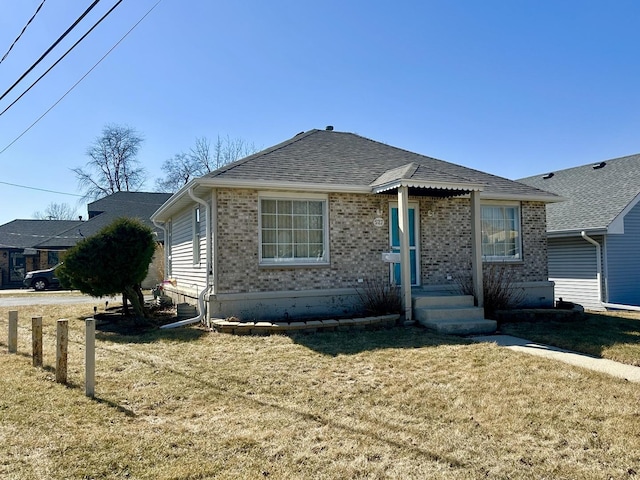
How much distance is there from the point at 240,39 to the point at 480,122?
10.7 meters

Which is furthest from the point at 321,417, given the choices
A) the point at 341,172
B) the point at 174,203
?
the point at 174,203

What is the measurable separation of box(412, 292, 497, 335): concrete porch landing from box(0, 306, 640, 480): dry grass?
1650 mm

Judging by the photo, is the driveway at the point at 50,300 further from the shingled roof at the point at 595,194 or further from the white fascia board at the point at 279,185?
the shingled roof at the point at 595,194

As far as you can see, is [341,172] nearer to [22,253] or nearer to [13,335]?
[13,335]

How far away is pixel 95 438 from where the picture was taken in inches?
149

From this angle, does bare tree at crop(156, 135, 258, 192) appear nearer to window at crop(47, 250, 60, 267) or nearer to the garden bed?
window at crop(47, 250, 60, 267)

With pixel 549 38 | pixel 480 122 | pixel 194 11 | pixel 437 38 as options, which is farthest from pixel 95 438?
pixel 480 122

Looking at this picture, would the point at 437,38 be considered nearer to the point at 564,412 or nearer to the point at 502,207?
the point at 502,207

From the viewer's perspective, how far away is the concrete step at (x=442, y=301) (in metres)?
9.33

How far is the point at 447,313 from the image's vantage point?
356 inches

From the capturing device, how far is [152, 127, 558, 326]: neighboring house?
9.30m

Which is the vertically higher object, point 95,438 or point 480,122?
point 480,122

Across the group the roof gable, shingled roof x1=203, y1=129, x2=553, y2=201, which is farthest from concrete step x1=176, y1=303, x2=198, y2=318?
shingled roof x1=203, y1=129, x2=553, y2=201

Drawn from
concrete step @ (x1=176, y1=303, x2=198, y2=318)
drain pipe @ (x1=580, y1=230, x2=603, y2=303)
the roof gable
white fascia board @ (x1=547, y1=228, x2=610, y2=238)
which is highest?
the roof gable
